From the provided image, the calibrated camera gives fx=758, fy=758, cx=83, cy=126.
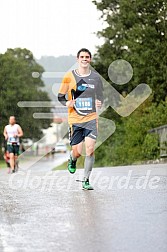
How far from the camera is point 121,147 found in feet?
102

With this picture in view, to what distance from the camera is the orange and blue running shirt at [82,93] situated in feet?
31.8

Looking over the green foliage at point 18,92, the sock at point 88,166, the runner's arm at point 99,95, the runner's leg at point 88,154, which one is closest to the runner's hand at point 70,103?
the runner's arm at point 99,95

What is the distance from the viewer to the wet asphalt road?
519 cm

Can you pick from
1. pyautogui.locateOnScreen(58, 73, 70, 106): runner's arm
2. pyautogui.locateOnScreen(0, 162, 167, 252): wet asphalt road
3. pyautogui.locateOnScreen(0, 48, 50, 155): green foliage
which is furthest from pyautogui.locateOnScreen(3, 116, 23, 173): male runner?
pyautogui.locateOnScreen(0, 48, 50, 155): green foliage

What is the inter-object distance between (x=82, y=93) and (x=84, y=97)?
58 mm

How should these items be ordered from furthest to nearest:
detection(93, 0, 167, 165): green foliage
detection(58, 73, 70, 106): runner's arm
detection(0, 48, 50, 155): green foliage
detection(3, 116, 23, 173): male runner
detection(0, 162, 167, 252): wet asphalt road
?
1. detection(0, 48, 50, 155): green foliage
2. detection(93, 0, 167, 165): green foliage
3. detection(3, 116, 23, 173): male runner
4. detection(58, 73, 70, 106): runner's arm
5. detection(0, 162, 167, 252): wet asphalt road

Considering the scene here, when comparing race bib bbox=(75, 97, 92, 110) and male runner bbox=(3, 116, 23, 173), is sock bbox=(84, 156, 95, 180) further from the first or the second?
male runner bbox=(3, 116, 23, 173)

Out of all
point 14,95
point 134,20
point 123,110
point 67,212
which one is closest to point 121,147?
point 123,110

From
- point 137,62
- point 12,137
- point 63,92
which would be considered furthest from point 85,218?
point 137,62

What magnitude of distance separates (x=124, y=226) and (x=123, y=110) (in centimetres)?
2858

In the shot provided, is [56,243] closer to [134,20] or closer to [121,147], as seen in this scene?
[121,147]

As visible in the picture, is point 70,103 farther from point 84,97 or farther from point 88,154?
point 88,154

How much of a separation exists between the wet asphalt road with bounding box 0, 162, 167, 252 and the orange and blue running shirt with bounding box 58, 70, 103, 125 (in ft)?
3.24

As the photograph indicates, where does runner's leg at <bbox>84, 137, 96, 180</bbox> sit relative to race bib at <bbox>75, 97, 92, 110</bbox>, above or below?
below
